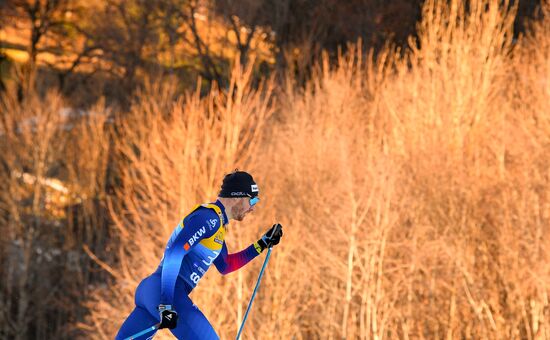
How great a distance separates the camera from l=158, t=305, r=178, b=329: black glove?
5793 millimetres

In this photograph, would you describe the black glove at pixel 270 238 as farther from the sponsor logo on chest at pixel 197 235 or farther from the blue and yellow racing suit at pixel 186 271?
the sponsor logo on chest at pixel 197 235

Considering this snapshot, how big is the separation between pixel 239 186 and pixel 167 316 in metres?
1.18

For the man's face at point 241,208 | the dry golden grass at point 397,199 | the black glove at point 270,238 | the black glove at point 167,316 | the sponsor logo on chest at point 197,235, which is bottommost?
the dry golden grass at point 397,199

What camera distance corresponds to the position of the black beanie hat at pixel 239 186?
6.37m

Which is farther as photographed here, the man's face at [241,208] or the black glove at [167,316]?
the man's face at [241,208]

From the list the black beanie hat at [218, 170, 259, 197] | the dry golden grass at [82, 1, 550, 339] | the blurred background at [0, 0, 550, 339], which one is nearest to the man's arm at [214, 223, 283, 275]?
the black beanie hat at [218, 170, 259, 197]

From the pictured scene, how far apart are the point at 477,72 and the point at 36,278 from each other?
20.1 meters

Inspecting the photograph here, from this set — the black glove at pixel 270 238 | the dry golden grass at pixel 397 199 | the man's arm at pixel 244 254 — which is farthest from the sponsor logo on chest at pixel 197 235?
the dry golden grass at pixel 397 199

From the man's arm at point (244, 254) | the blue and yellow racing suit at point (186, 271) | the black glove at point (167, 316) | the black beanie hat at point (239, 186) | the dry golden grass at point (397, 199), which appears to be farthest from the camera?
the dry golden grass at point (397, 199)

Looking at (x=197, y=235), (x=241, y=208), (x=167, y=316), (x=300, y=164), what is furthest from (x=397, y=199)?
(x=167, y=316)

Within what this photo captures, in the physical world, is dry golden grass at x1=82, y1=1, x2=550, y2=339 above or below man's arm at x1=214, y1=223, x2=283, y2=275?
below

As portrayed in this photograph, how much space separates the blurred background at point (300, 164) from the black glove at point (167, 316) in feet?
52.3

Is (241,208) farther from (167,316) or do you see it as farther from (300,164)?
A: (300,164)

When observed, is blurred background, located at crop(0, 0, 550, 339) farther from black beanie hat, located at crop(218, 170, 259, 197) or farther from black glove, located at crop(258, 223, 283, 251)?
black beanie hat, located at crop(218, 170, 259, 197)
